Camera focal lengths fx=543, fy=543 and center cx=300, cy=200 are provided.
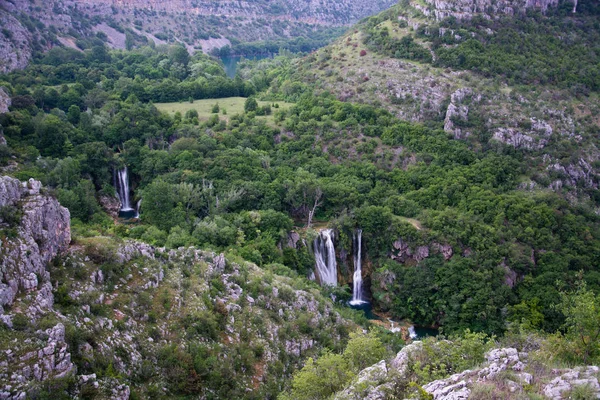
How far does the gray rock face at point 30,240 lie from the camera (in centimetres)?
2707

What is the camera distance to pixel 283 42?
194625 mm

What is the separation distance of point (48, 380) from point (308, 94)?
72.1 meters

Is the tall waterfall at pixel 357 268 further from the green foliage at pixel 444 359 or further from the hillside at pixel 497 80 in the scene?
the green foliage at pixel 444 359

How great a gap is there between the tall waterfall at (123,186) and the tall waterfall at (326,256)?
26375mm

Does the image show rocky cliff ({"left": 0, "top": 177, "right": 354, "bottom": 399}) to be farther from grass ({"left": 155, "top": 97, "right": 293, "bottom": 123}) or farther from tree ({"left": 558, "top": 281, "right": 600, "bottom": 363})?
grass ({"left": 155, "top": 97, "right": 293, "bottom": 123})

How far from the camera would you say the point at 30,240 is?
29.3 metres

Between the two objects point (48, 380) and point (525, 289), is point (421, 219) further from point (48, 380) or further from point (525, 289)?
point (48, 380)

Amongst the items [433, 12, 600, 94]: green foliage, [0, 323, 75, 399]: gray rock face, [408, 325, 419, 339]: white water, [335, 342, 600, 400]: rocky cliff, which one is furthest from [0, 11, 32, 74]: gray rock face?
[335, 342, 600, 400]: rocky cliff

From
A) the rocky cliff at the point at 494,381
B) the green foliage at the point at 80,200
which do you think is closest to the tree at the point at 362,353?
the rocky cliff at the point at 494,381

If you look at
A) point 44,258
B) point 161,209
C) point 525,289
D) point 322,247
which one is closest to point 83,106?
point 161,209

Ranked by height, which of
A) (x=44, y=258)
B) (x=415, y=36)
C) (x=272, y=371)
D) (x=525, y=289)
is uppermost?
(x=415, y=36)

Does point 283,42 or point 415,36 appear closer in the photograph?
point 415,36

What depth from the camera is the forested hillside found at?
28.4 metres

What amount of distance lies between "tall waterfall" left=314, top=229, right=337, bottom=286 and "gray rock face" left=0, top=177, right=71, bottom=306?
104 ft
